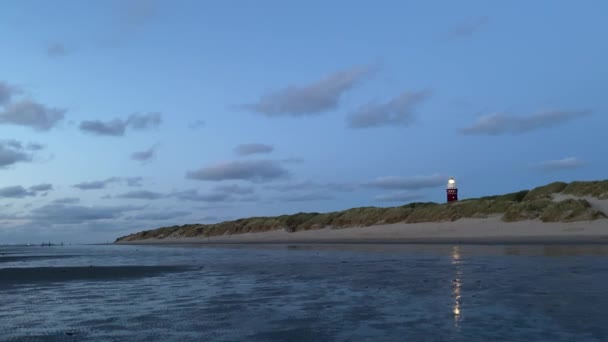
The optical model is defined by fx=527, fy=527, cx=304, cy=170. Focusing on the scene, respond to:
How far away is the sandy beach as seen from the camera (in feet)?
118

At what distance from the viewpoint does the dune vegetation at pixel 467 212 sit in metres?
42.4

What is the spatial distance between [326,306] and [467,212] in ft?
141

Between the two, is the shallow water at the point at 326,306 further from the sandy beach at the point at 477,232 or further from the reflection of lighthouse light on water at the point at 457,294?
the sandy beach at the point at 477,232

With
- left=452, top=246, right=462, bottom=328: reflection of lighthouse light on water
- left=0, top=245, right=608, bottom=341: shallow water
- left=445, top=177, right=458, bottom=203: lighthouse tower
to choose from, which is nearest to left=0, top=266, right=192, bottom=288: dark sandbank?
left=0, top=245, right=608, bottom=341: shallow water

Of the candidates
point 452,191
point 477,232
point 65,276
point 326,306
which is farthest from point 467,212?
point 326,306

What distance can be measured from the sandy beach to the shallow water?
2087cm

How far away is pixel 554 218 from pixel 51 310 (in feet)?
130

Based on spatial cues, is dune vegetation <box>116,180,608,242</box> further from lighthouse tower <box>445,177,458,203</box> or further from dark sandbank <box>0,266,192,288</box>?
dark sandbank <box>0,266,192,288</box>

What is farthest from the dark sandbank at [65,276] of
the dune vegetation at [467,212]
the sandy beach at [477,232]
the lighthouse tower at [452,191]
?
the lighthouse tower at [452,191]

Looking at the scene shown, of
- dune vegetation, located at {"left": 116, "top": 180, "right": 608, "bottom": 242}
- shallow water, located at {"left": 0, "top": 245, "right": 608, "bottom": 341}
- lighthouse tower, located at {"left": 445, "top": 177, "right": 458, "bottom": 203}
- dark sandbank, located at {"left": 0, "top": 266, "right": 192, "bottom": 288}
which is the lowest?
dark sandbank, located at {"left": 0, "top": 266, "right": 192, "bottom": 288}

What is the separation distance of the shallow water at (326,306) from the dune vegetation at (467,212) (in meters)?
28.3

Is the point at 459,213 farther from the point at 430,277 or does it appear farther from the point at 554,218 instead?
the point at 430,277

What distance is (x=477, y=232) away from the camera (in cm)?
4372

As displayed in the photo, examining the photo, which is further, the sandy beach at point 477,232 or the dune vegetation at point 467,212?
the dune vegetation at point 467,212
